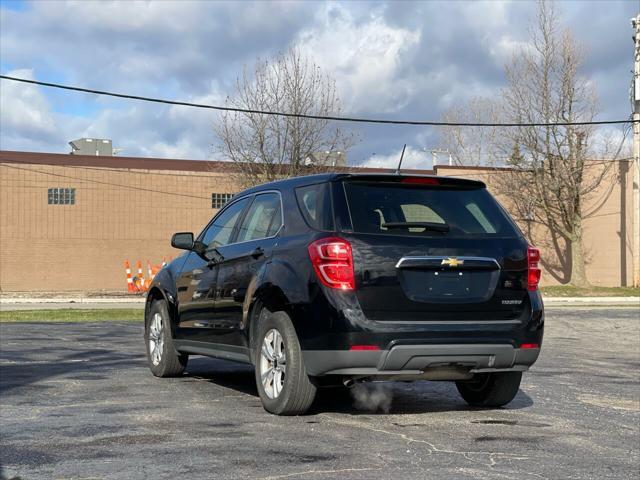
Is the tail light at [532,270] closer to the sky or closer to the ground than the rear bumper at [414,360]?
closer to the sky

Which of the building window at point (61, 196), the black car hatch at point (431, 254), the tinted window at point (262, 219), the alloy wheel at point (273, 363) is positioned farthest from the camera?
the building window at point (61, 196)

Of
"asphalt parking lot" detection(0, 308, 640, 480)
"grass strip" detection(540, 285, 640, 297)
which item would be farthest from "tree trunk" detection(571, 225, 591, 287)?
"asphalt parking lot" detection(0, 308, 640, 480)

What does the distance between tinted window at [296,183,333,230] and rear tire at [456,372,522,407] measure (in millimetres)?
1928

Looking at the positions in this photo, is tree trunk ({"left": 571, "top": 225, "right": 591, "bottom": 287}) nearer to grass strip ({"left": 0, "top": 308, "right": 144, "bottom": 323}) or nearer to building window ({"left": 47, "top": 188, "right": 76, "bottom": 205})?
building window ({"left": 47, "top": 188, "right": 76, "bottom": 205})

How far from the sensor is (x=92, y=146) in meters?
48.7

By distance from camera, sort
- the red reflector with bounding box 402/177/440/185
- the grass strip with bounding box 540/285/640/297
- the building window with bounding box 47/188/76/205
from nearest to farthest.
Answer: the red reflector with bounding box 402/177/440/185 → the grass strip with bounding box 540/285/640/297 → the building window with bounding box 47/188/76/205

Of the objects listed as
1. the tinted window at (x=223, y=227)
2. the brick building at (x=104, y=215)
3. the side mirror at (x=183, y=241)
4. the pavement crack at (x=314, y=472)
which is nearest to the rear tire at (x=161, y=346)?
the side mirror at (x=183, y=241)

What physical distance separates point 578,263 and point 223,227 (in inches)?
1352

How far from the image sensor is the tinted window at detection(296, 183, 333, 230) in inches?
266

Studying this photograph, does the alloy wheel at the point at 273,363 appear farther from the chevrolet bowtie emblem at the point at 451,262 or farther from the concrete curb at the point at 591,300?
the concrete curb at the point at 591,300

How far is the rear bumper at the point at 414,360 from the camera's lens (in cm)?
637

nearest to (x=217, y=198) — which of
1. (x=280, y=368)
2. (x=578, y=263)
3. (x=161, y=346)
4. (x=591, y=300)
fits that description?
(x=578, y=263)

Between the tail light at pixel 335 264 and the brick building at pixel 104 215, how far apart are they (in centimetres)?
3137

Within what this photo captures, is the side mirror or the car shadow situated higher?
the side mirror
